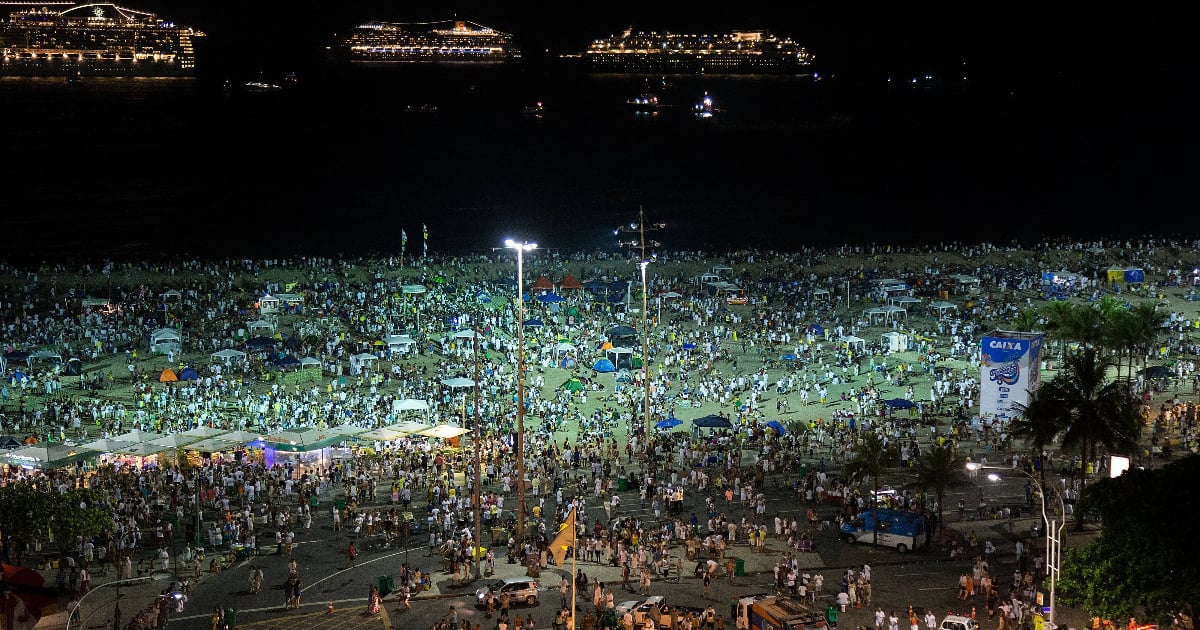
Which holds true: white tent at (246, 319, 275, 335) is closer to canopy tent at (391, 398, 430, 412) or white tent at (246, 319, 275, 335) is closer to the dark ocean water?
canopy tent at (391, 398, 430, 412)

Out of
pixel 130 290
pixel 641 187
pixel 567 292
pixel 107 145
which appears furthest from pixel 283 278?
pixel 107 145

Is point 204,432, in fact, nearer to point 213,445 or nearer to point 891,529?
point 213,445

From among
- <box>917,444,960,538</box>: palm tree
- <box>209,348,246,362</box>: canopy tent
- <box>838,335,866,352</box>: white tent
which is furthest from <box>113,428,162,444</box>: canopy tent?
<box>838,335,866,352</box>: white tent

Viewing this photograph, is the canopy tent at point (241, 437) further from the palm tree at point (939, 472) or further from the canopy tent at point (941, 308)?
the canopy tent at point (941, 308)

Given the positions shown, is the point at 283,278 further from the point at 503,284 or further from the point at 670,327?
the point at 670,327

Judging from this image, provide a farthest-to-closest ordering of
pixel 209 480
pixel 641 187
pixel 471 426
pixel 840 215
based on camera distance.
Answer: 1. pixel 641 187
2. pixel 840 215
3. pixel 471 426
4. pixel 209 480

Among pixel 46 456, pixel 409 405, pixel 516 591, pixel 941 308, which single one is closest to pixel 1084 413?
pixel 516 591
